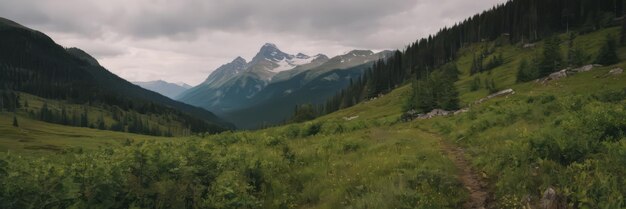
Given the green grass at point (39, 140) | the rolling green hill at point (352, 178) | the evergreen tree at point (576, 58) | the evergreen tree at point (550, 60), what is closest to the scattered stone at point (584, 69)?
the evergreen tree at point (576, 58)

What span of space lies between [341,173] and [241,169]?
318cm

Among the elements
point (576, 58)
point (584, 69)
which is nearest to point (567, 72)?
point (584, 69)

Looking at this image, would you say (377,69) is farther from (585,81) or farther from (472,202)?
(472,202)

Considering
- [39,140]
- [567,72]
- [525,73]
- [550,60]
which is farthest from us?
[39,140]

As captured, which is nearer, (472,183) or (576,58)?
(472,183)

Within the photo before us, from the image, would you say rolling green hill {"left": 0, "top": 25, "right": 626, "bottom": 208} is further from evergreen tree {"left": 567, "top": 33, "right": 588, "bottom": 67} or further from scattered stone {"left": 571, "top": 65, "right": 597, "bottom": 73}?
evergreen tree {"left": 567, "top": 33, "right": 588, "bottom": 67}

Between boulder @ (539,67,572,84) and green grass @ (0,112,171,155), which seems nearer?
boulder @ (539,67,572,84)

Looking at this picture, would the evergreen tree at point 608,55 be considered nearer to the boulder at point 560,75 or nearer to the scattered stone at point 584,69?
the scattered stone at point 584,69

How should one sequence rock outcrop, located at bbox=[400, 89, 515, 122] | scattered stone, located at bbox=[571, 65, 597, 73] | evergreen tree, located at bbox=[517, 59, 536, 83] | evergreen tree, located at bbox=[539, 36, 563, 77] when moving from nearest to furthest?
1. rock outcrop, located at bbox=[400, 89, 515, 122]
2. scattered stone, located at bbox=[571, 65, 597, 73]
3. evergreen tree, located at bbox=[539, 36, 563, 77]
4. evergreen tree, located at bbox=[517, 59, 536, 83]

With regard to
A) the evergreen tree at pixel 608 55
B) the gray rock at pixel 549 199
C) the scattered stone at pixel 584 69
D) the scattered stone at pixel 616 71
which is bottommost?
the gray rock at pixel 549 199

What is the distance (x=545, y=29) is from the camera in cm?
12950

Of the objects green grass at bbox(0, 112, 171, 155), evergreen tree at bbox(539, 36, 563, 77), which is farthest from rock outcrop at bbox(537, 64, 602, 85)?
green grass at bbox(0, 112, 171, 155)

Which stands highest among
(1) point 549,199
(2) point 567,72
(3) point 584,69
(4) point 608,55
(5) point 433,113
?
(4) point 608,55

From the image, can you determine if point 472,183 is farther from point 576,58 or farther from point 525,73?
point 576,58
